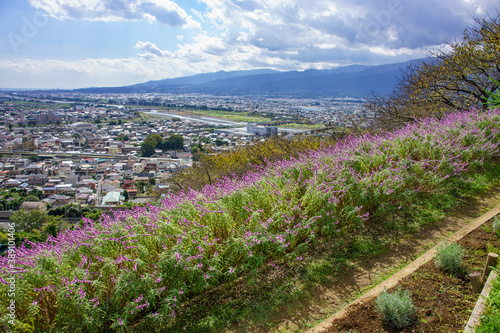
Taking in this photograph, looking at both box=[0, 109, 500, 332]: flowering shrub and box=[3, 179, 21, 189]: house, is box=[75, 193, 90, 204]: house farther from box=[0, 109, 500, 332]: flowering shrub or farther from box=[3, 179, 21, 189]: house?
box=[0, 109, 500, 332]: flowering shrub

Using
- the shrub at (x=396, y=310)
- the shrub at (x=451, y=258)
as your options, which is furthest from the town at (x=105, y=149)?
the shrub at (x=396, y=310)

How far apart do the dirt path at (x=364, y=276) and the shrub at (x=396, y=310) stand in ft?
1.62

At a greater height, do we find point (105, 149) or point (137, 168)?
point (105, 149)

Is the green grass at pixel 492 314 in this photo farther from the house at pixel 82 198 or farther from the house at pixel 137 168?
the house at pixel 137 168

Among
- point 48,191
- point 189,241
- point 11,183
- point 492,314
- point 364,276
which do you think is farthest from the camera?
point 11,183

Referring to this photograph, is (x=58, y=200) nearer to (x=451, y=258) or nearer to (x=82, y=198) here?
(x=82, y=198)

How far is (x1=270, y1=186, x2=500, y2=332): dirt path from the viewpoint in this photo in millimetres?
2789

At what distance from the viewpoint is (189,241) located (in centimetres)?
308

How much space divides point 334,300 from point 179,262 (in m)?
1.52

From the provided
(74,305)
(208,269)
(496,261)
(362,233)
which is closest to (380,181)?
(362,233)

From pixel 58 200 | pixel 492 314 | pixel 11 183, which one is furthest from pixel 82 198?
pixel 492 314

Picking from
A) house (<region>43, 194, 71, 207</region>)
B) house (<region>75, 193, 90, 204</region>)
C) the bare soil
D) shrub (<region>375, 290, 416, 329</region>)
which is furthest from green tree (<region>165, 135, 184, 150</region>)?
shrub (<region>375, 290, 416, 329</region>)

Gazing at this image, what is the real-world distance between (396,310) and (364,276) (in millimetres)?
897

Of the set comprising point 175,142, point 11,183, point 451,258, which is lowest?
point 11,183
